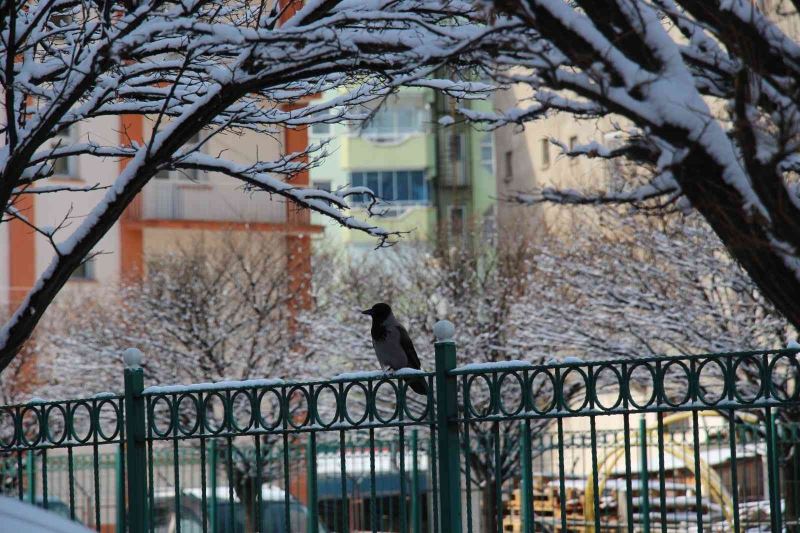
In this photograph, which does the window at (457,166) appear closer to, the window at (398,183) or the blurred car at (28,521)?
the window at (398,183)

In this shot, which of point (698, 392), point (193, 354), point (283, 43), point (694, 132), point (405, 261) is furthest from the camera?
point (405, 261)

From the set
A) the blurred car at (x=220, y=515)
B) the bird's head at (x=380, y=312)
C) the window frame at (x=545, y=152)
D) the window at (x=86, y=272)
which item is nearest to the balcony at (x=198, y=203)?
the window at (x=86, y=272)

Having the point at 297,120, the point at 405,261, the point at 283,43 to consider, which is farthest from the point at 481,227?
the point at 283,43

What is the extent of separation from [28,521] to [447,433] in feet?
9.12

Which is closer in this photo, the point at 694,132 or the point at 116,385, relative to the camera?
the point at 694,132

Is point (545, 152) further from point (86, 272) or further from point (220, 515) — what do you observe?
point (220, 515)

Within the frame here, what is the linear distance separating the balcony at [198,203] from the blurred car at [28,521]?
26673 millimetres

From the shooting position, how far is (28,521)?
3.98 m

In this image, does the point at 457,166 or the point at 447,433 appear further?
the point at 457,166

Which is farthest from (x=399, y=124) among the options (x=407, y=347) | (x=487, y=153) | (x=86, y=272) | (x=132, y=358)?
(x=132, y=358)

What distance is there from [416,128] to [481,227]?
26.3 metres

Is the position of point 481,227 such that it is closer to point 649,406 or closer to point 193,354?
point 193,354

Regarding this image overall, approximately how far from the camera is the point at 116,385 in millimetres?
24359

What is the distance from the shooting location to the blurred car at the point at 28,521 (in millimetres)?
3910
